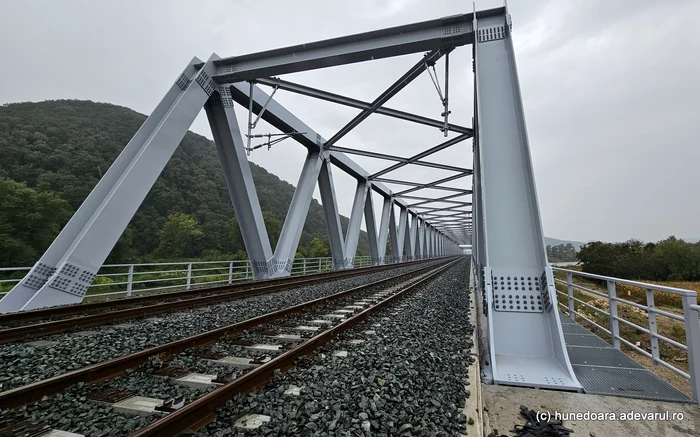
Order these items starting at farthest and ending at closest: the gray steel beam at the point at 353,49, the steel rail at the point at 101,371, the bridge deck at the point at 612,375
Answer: the gray steel beam at the point at 353,49, the bridge deck at the point at 612,375, the steel rail at the point at 101,371

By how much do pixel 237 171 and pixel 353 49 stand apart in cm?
512

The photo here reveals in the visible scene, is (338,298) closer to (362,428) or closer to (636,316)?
(362,428)

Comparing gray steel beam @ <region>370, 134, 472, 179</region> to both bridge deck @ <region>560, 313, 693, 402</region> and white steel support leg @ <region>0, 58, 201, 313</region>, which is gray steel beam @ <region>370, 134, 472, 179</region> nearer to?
white steel support leg @ <region>0, 58, 201, 313</region>

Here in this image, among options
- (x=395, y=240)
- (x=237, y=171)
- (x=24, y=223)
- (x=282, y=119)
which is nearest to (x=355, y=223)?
(x=282, y=119)

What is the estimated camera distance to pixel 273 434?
2.04m

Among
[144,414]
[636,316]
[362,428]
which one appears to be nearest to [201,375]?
[144,414]

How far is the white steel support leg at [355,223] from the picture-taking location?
19.0 metres

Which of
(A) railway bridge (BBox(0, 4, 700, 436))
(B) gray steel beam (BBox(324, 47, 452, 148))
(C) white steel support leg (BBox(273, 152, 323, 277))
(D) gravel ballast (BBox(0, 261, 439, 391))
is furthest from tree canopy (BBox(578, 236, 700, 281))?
(D) gravel ballast (BBox(0, 261, 439, 391))

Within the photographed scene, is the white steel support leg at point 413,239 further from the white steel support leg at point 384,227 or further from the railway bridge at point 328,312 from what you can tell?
the railway bridge at point 328,312

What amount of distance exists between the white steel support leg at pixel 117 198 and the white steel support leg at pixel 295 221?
491cm

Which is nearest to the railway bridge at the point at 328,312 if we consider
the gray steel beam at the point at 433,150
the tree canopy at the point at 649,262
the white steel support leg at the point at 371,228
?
the gray steel beam at the point at 433,150

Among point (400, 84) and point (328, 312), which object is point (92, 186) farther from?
point (328, 312)

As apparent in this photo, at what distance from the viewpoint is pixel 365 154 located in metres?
16.2

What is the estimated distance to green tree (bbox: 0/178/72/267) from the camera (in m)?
24.7
